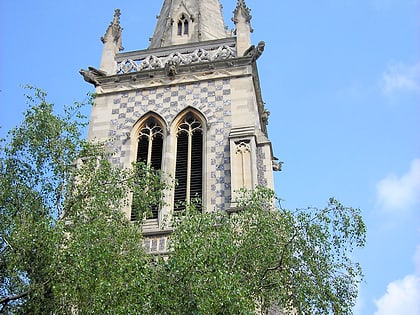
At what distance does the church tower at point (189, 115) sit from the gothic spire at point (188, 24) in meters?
1.17

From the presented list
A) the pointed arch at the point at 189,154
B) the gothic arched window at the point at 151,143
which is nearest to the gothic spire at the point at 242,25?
the pointed arch at the point at 189,154

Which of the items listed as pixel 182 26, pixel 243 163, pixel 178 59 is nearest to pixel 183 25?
pixel 182 26

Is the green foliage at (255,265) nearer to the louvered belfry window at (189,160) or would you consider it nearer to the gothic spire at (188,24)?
the louvered belfry window at (189,160)

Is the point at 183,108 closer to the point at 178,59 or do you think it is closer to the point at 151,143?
the point at 151,143

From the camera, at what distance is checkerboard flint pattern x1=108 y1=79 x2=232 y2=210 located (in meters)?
20.1

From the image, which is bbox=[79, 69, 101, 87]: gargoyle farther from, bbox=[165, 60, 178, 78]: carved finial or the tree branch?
the tree branch

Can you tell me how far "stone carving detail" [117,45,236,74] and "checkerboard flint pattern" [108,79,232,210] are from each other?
4.41 ft

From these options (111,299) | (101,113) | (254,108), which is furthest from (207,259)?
(101,113)

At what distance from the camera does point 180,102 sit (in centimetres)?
2177

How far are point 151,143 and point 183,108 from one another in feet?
5.66

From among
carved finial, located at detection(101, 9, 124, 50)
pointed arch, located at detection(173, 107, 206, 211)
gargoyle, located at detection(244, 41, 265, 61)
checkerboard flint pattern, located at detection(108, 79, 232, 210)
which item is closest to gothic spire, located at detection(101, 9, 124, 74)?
carved finial, located at detection(101, 9, 124, 50)

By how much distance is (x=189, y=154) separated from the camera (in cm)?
2030

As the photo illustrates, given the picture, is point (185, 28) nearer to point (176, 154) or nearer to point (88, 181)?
point (176, 154)

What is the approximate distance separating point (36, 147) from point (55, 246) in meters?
2.81
